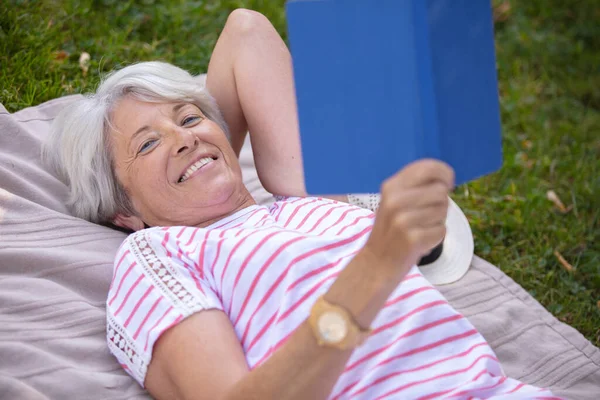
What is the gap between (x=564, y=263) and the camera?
303cm

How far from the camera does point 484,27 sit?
1661 millimetres

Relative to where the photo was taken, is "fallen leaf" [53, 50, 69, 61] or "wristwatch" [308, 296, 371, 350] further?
"fallen leaf" [53, 50, 69, 61]

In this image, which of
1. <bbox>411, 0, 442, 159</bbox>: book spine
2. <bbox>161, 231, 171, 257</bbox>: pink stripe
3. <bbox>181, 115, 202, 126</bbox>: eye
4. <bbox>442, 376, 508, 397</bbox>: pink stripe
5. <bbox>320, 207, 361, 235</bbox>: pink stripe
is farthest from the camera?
<bbox>181, 115, 202, 126</bbox>: eye

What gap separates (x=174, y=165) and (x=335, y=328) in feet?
2.85

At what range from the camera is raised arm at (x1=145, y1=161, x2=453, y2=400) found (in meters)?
1.38

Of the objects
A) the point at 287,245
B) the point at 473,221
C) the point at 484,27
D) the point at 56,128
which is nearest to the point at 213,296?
the point at 287,245

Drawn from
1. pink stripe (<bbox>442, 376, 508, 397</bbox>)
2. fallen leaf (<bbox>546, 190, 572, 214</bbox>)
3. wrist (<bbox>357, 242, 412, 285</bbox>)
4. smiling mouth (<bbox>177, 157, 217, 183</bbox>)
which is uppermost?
wrist (<bbox>357, 242, 412, 285</bbox>)

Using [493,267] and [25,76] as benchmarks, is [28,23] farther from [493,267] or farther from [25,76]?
[493,267]

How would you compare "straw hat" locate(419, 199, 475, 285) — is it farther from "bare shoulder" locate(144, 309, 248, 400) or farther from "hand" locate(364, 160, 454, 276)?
"hand" locate(364, 160, 454, 276)

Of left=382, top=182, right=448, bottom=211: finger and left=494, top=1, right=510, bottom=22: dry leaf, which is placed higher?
left=382, top=182, right=448, bottom=211: finger

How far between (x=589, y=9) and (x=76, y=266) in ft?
13.1

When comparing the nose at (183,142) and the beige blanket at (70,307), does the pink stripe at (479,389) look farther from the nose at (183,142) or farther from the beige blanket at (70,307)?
the nose at (183,142)

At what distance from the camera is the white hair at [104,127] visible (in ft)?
7.41

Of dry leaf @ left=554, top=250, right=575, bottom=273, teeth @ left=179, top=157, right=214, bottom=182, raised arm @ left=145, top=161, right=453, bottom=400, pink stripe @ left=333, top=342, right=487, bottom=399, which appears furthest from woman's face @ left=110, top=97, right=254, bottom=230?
dry leaf @ left=554, top=250, right=575, bottom=273
